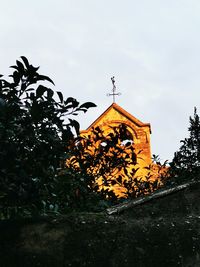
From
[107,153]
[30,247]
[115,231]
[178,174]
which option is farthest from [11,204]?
[178,174]

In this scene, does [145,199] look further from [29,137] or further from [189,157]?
[189,157]

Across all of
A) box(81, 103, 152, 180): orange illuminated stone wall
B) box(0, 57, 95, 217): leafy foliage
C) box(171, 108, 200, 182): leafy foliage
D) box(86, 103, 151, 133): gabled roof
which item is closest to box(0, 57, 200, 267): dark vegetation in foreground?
box(0, 57, 95, 217): leafy foliage

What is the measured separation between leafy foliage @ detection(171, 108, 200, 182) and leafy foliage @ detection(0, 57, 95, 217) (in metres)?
4.73

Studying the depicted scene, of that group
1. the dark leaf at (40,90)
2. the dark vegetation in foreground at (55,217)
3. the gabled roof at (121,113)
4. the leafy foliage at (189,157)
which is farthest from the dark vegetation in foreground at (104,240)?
the gabled roof at (121,113)

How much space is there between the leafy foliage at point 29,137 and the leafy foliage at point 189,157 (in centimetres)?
473

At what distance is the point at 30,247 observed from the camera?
2.67 m

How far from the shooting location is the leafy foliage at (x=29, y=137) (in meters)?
2.91

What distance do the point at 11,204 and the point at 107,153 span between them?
10.5 ft

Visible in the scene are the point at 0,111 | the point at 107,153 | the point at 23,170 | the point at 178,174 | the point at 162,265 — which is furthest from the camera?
the point at 178,174

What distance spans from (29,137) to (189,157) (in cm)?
757

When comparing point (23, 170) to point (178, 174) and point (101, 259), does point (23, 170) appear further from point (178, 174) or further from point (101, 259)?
point (178, 174)

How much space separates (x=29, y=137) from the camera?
123 inches

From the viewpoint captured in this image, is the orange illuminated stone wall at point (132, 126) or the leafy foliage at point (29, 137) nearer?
the leafy foliage at point (29, 137)

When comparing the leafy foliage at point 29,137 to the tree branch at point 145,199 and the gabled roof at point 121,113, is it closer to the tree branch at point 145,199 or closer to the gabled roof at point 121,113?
the tree branch at point 145,199
